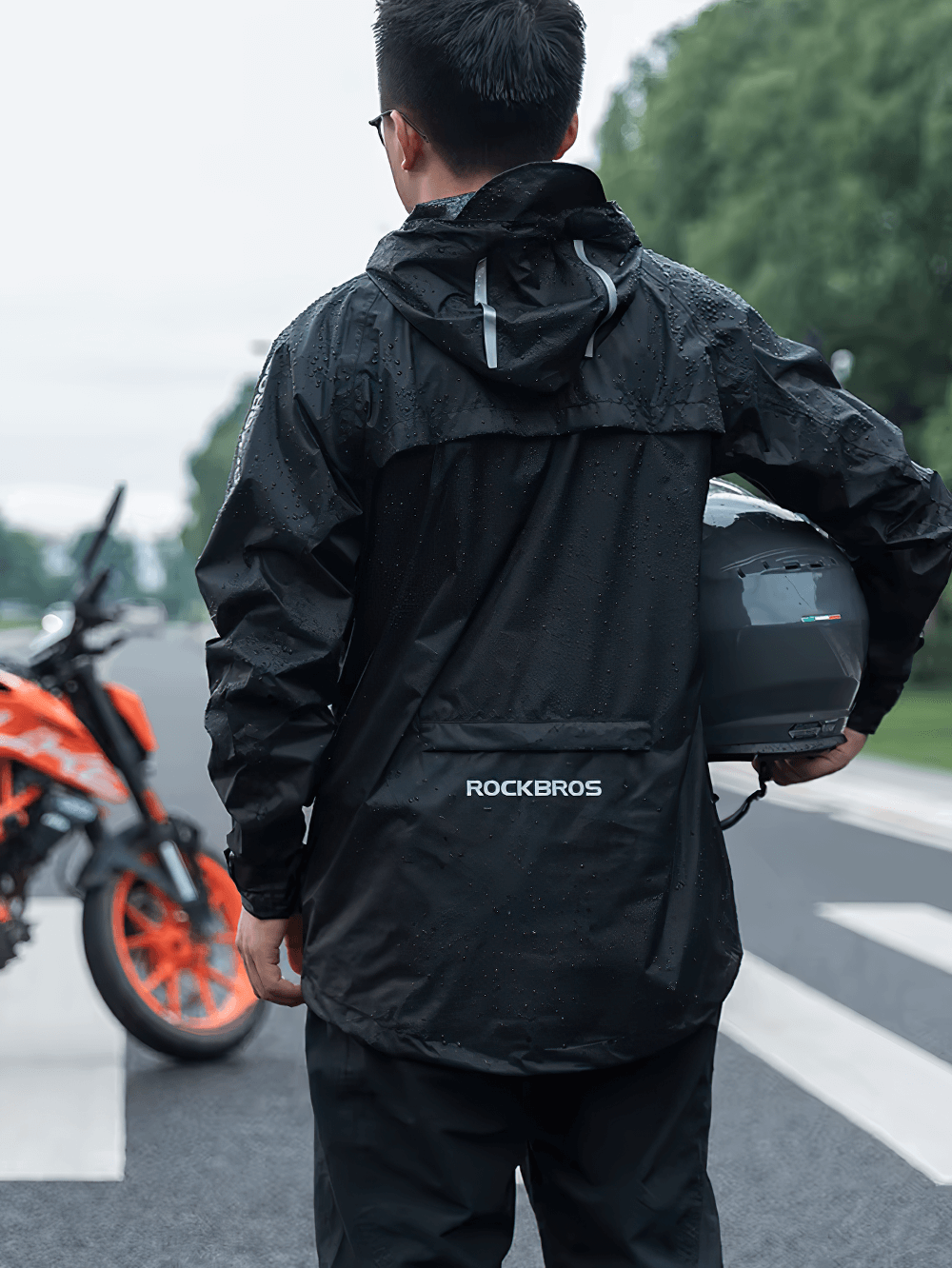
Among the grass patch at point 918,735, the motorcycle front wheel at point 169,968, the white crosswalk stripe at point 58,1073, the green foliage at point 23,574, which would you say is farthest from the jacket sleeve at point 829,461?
the green foliage at point 23,574

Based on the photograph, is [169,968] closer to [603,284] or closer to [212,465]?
[603,284]

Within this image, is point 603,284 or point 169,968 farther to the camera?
point 169,968

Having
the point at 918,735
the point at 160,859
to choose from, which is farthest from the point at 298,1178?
the point at 918,735

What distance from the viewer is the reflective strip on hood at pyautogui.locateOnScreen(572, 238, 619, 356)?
183 centimetres

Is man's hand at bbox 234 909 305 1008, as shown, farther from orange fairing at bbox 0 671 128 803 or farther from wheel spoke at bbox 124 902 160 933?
wheel spoke at bbox 124 902 160 933

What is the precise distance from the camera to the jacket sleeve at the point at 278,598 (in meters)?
1.79

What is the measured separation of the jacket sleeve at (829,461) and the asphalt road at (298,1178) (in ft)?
6.24

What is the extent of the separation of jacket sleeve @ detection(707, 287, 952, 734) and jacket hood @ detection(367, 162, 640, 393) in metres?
0.18

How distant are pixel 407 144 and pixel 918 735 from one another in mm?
15110

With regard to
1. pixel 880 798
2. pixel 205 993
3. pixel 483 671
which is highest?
pixel 483 671

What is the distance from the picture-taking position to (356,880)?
6.10ft

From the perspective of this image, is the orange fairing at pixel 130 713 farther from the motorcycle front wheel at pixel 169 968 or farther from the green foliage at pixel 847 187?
the green foliage at pixel 847 187

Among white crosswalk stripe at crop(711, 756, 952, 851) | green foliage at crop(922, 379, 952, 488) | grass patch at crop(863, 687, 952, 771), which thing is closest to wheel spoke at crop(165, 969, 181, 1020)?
white crosswalk stripe at crop(711, 756, 952, 851)

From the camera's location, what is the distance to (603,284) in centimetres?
184
